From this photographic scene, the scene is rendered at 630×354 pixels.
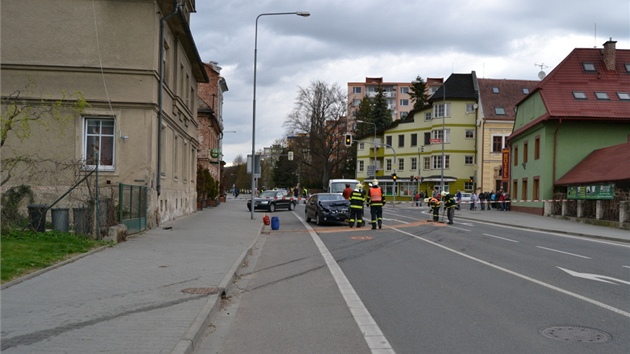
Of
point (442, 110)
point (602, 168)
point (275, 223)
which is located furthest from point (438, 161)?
point (275, 223)

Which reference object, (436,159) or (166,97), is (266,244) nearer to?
(166,97)

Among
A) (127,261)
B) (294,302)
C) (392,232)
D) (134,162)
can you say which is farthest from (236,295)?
(392,232)

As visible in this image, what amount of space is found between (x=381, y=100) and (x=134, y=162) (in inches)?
3074

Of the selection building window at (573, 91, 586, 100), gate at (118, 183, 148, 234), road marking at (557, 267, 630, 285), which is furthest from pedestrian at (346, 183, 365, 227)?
building window at (573, 91, 586, 100)

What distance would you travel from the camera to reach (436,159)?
69625 millimetres

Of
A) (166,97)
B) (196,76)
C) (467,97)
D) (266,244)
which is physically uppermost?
(467,97)

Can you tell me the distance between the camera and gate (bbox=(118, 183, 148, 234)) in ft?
52.6

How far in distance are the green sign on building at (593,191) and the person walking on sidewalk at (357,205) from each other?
486 inches

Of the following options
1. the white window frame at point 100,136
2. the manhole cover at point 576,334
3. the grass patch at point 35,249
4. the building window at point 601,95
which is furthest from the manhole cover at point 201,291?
the building window at point 601,95

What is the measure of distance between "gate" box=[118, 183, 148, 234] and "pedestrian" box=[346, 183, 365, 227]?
891 centimetres

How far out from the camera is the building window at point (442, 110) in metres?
68.3

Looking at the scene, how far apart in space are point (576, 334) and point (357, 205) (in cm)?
1771

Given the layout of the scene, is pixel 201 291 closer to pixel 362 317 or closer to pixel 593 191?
pixel 362 317

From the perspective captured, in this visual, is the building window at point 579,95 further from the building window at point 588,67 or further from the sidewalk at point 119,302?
the sidewalk at point 119,302
